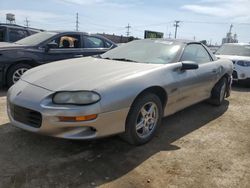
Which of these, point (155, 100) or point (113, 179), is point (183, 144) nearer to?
point (155, 100)

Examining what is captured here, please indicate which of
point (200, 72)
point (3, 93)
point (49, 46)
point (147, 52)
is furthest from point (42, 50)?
point (200, 72)

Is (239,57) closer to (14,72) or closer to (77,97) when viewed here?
(14,72)

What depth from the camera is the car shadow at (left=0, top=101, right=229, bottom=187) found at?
104 inches

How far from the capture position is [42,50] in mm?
6418

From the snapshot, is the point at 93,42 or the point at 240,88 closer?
the point at 93,42

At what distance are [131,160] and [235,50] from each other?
7.17 meters

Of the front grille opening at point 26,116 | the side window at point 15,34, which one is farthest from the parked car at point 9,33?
the front grille opening at point 26,116

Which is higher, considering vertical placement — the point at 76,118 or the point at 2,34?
the point at 2,34

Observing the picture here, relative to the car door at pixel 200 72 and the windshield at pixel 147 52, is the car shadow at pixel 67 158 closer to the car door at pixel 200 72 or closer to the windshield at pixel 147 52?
the car door at pixel 200 72

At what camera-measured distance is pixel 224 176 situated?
2879mm

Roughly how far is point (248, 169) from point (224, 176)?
38 cm

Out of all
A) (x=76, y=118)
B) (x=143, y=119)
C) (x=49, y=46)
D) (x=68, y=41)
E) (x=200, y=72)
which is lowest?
(x=143, y=119)

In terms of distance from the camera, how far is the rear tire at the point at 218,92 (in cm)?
522

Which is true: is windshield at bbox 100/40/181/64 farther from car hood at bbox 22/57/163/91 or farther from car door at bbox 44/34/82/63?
car door at bbox 44/34/82/63
